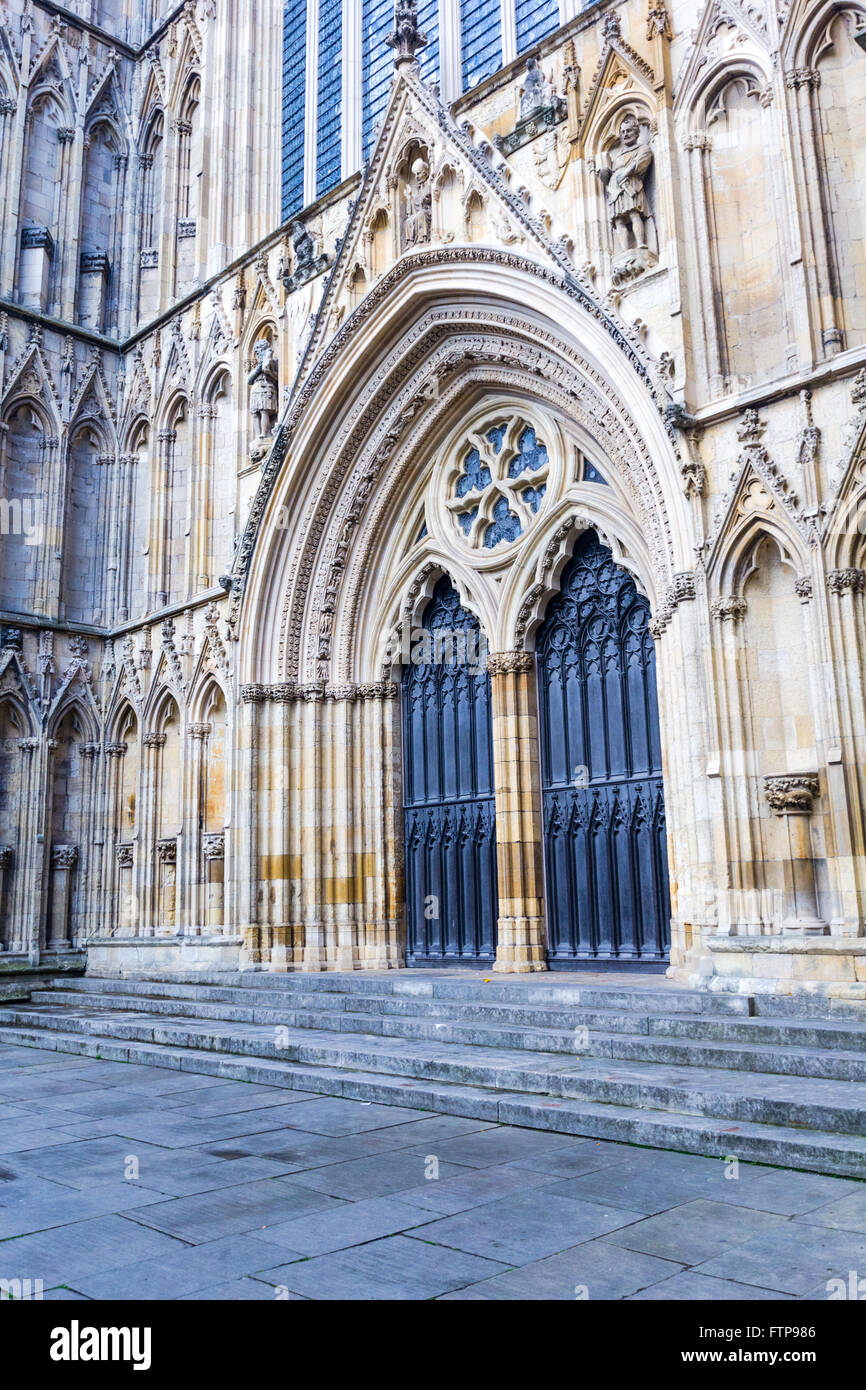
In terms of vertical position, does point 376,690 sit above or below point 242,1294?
above

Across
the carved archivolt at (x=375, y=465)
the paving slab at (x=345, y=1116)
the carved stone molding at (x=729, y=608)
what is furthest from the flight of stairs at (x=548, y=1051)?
the carved archivolt at (x=375, y=465)

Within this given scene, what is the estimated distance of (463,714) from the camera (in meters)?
13.6

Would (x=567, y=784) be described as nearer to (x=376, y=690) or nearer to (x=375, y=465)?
(x=376, y=690)

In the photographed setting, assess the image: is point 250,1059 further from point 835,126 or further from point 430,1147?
point 835,126

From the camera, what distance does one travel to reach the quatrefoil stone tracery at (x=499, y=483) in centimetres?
1284

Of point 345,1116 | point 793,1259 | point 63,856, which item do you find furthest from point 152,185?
point 793,1259

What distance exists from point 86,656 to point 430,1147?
13.2m

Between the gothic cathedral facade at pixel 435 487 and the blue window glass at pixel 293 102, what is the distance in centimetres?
7

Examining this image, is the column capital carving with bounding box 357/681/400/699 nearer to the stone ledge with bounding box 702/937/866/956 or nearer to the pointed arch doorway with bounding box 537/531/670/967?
the pointed arch doorway with bounding box 537/531/670/967

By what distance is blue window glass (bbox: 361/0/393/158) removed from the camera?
50.4ft

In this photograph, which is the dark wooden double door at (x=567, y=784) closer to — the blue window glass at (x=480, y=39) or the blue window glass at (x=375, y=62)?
the blue window glass at (x=480, y=39)

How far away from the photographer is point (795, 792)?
8.43 meters

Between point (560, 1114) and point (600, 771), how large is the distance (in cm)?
627
